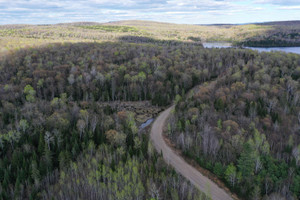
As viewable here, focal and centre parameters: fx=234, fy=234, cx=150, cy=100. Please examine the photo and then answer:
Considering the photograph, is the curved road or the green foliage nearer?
the curved road

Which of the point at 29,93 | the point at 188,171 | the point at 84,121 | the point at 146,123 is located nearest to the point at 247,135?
the point at 188,171

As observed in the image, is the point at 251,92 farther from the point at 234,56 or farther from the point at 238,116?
the point at 234,56

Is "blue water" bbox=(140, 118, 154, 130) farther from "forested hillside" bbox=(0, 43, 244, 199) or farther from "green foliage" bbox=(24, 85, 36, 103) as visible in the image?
"green foliage" bbox=(24, 85, 36, 103)

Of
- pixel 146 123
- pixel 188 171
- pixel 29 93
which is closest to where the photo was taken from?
pixel 188 171

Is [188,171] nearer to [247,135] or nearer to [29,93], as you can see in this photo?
[247,135]

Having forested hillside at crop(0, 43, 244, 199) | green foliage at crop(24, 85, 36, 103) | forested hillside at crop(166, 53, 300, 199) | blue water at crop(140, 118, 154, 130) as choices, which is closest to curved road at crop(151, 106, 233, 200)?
forested hillside at crop(166, 53, 300, 199)

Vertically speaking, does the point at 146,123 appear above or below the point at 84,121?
below
